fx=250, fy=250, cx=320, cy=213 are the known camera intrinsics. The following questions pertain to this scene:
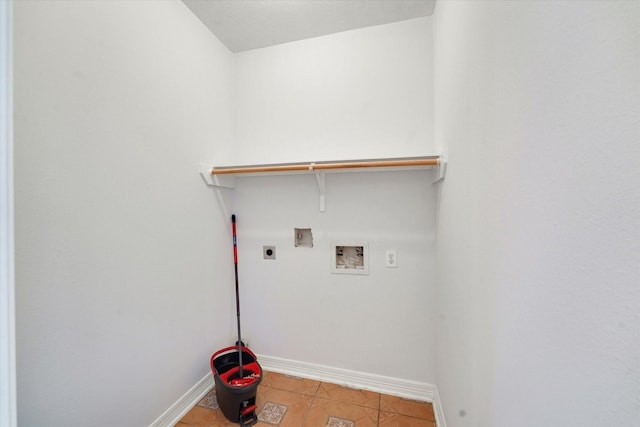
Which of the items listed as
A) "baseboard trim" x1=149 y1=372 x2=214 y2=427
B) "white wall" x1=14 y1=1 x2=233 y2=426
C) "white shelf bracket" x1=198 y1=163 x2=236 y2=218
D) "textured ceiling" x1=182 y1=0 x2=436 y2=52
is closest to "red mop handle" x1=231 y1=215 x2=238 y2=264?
"white shelf bracket" x1=198 y1=163 x2=236 y2=218

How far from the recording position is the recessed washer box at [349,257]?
1805 millimetres

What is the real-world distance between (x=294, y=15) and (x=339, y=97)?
59 cm

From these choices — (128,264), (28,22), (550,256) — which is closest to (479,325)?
(550,256)

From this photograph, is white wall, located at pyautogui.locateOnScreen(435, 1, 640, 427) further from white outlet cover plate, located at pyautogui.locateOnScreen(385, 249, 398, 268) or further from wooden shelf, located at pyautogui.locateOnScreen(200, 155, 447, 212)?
white outlet cover plate, located at pyautogui.locateOnScreen(385, 249, 398, 268)

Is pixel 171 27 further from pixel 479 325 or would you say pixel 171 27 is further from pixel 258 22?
pixel 479 325

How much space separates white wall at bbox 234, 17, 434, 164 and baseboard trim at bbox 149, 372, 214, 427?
1650 mm

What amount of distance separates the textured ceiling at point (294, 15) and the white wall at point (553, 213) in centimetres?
94

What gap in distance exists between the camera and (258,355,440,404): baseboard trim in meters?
1.70

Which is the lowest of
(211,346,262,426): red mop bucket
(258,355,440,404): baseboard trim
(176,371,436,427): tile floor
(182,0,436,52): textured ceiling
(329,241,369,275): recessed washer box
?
(176,371,436,427): tile floor

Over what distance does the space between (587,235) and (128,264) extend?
162 cm

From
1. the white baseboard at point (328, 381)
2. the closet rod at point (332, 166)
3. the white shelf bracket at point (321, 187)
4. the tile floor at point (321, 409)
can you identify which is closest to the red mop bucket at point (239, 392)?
the tile floor at point (321, 409)

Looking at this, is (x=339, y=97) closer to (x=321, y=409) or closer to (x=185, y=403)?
(x=321, y=409)

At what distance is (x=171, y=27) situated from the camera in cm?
152

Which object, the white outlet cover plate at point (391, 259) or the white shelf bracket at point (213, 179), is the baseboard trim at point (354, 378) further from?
the white shelf bracket at point (213, 179)
